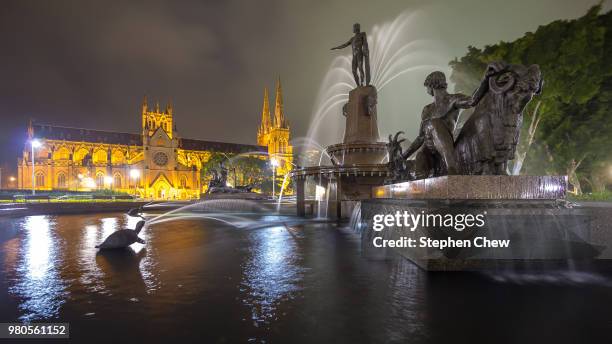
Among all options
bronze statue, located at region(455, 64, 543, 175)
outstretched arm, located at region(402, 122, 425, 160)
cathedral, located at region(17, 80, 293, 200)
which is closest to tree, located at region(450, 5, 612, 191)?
outstretched arm, located at region(402, 122, 425, 160)

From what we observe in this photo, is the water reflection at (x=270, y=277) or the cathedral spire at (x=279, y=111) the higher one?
the cathedral spire at (x=279, y=111)

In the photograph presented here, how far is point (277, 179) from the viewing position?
91.1 meters

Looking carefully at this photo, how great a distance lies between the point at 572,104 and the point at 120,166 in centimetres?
10223

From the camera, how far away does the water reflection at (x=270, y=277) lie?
4.21 m

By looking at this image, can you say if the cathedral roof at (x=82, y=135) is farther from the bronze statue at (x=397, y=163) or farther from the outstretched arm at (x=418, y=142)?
the outstretched arm at (x=418, y=142)

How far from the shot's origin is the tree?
18.5 meters

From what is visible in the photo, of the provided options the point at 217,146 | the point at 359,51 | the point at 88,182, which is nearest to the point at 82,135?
the point at 88,182

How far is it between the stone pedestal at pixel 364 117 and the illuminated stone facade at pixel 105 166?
76.8 metres

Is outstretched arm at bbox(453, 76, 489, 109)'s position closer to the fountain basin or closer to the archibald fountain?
the archibald fountain

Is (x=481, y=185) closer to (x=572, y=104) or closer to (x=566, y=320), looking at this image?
(x=566, y=320)

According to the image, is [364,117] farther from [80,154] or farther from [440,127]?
[80,154]

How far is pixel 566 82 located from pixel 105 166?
103954 mm

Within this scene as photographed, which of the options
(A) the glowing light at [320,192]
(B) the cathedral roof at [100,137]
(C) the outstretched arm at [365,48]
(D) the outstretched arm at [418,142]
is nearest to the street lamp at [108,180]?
(B) the cathedral roof at [100,137]

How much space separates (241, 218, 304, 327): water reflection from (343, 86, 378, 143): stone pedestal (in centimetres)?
872
